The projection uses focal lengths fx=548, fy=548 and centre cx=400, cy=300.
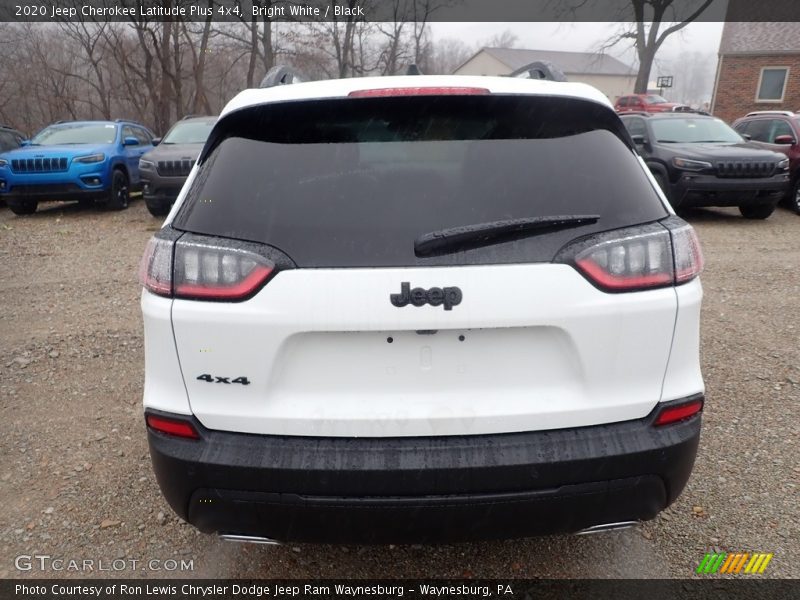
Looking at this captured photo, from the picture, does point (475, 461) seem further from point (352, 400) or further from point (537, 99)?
point (537, 99)

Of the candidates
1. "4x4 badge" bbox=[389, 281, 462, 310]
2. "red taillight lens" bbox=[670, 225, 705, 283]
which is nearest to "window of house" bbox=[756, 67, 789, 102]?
"red taillight lens" bbox=[670, 225, 705, 283]

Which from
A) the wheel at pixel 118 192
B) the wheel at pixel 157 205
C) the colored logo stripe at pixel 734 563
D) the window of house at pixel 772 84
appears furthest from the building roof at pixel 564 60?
the colored logo stripe at pixel 734 563

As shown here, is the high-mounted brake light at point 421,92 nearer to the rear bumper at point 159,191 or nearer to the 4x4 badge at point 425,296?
the 4x4 badge at point 425,296

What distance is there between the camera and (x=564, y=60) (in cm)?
6281

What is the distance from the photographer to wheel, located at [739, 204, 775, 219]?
9.39 metres

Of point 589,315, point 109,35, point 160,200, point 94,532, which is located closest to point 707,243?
point 589,315

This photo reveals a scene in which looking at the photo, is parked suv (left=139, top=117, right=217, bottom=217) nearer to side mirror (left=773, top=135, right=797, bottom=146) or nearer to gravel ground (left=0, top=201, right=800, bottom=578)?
gravel ground (left=0, top=201, right=800, bottom=578)

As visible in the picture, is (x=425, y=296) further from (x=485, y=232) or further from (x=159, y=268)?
(x=159, y=268)

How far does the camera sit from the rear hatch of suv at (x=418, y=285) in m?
1.54

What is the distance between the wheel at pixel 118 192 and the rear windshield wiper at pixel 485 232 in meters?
10.9

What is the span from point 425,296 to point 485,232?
25cm

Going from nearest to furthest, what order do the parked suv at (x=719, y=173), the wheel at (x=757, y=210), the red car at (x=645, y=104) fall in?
1. the parked suv at (x=719, y=173)
2. the wheel at (x=757, y=210)
3. the red car at (x=645, y=104)

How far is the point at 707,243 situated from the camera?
26.1 ft

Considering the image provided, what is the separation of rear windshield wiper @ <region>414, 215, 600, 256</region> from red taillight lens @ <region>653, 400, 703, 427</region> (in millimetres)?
643
